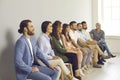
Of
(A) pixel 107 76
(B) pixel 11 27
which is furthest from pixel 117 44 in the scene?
(B) pixel 11 27

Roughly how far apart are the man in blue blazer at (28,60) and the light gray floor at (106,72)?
1.58 meters

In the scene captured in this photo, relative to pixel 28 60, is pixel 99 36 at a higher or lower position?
lower

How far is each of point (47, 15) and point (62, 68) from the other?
1.24 metres

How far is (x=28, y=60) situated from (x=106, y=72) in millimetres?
2509

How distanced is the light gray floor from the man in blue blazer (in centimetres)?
158

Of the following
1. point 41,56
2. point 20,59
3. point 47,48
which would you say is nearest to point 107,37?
point 47,48

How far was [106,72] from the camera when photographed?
17.2ft

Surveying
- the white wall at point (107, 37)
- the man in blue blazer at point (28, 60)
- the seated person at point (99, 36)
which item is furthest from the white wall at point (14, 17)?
the white wall at point (107, 37)

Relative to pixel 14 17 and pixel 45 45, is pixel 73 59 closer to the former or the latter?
pixel 45 45

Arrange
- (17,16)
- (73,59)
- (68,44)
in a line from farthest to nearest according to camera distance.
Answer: (68,44) → (73,59) → (17,16)

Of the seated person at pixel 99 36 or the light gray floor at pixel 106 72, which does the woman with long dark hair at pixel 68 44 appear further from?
the seated person at pixel 99 36

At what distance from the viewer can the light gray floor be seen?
4816mm

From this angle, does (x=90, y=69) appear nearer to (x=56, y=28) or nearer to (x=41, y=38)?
(x=56, y=28)

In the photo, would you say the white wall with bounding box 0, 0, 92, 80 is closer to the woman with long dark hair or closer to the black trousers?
the woman with long dark hair
